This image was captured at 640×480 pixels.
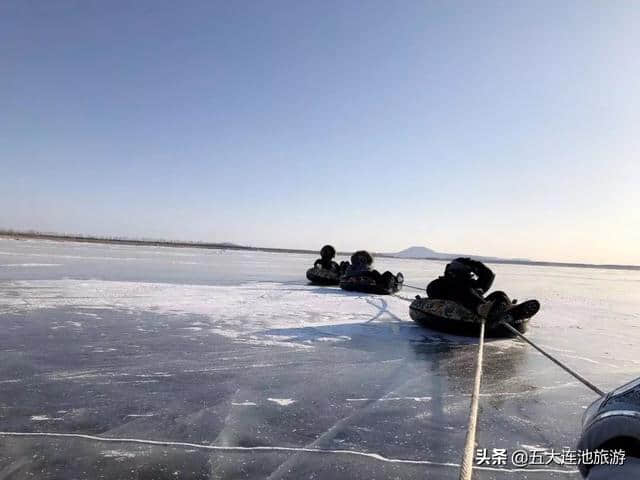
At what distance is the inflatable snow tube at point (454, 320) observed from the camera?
347 inches

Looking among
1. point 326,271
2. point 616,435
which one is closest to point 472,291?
point 616,435

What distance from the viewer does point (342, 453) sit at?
3223mm

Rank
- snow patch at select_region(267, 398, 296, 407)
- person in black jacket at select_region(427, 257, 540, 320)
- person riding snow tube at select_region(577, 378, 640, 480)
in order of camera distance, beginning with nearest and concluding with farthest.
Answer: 1. person riding snow tube at select_region(577, 378, 640, 480)
2. snow patch at select_region(267, 398, 296, 407)
3. person in black jacket at select_region(427, 257, 540, 320)

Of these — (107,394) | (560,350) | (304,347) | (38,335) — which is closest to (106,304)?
(38,335)

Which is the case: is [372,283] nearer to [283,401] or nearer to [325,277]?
[325,277]

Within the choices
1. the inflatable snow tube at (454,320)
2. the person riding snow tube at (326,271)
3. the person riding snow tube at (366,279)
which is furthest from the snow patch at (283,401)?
the person riding snow tube at (326,271)

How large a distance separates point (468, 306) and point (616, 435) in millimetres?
7059

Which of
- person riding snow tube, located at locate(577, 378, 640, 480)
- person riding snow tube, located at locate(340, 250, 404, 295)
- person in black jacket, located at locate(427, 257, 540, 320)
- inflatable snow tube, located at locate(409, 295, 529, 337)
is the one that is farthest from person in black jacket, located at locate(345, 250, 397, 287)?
person riding snow tube, located at locate(577, 378, 640, 480)

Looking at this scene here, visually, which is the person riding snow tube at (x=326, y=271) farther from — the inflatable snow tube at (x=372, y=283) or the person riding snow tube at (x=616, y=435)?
the person riding snow tube at (x=616, y=435)

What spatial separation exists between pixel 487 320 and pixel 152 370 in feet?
20.8

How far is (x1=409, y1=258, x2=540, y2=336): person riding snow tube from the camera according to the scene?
875cm

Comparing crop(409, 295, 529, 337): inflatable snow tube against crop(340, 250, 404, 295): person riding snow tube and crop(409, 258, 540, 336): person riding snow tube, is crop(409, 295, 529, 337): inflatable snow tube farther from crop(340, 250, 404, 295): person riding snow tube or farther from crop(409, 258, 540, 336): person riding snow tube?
crop(340, 250, 404, 295): person riding snow tube

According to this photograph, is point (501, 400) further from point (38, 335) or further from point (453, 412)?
A: point (38, 335)

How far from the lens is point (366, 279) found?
1756cm
